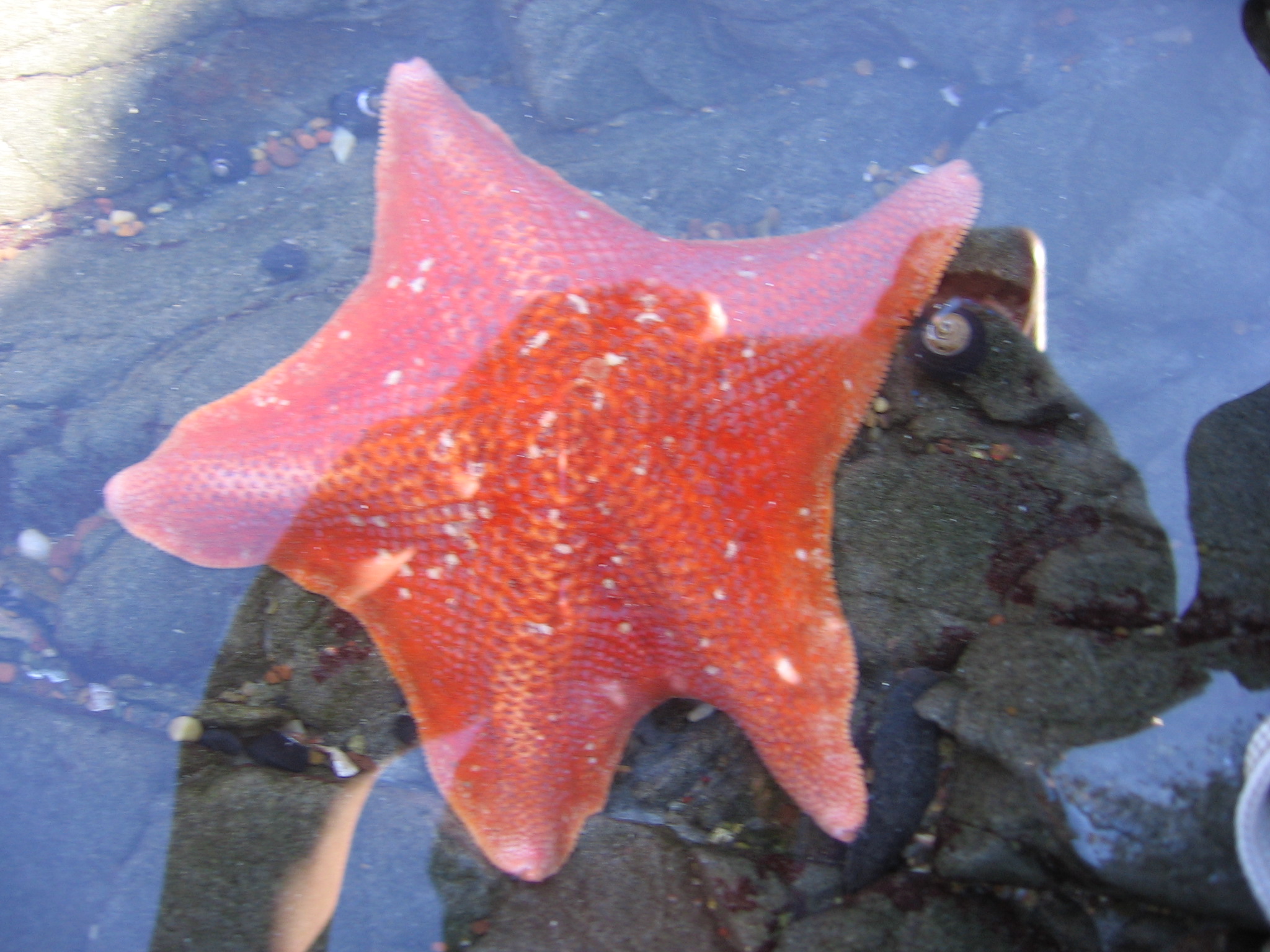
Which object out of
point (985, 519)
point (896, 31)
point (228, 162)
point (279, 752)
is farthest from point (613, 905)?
point (896, 31)

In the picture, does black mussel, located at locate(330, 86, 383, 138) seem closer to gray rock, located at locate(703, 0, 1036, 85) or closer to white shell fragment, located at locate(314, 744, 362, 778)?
gray rock, located at locate(703, 0, 1036, 85)

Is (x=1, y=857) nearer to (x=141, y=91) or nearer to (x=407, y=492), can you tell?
(x=407, y=492)

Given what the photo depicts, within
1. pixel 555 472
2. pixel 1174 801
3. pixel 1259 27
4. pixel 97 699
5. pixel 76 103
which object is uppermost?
pixel 1259 27

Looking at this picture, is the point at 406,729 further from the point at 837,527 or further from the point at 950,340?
the point at 950,340

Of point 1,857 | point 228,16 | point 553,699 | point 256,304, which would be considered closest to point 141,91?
point 228,16

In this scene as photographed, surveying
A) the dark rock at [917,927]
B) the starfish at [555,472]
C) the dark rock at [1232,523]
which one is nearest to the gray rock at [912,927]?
the dark rock at [917,927]

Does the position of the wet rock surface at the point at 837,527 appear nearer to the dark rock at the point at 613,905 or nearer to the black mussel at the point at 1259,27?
the dark rock at the point at 613,905
